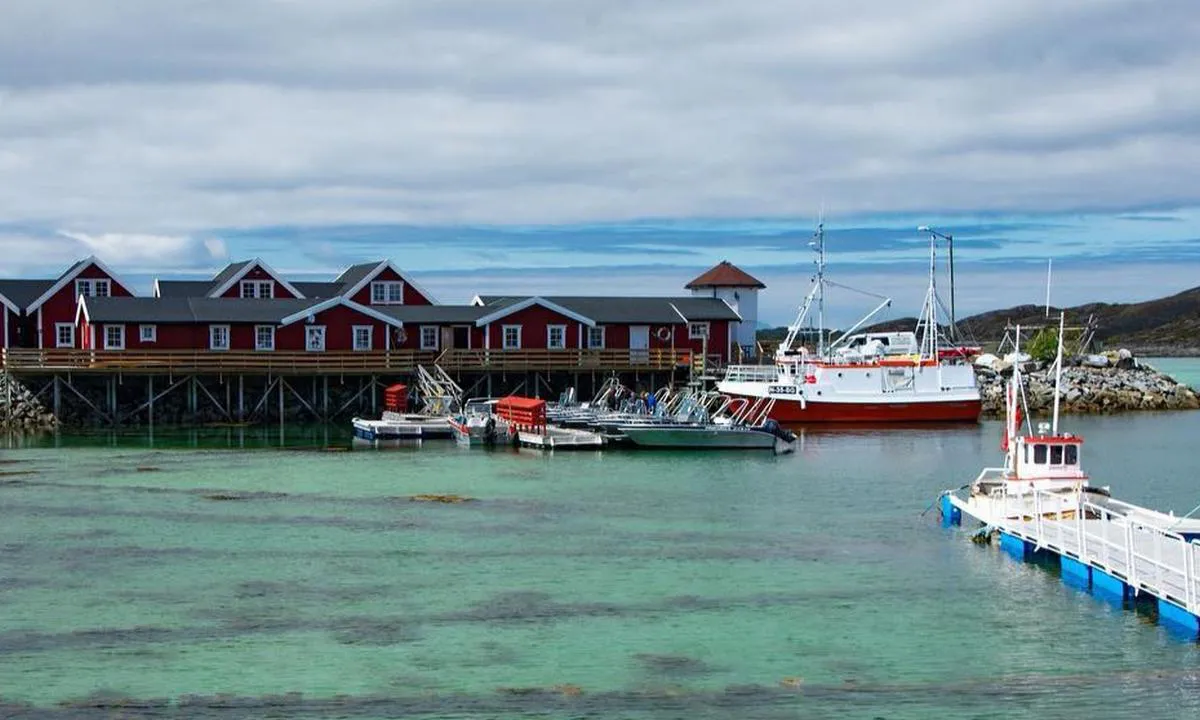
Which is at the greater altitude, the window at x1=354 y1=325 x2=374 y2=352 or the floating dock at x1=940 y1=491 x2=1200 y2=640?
the window at x1=354 y1=325 x2=374 y2=352

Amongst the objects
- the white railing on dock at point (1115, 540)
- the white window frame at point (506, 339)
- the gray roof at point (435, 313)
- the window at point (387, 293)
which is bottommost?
the white railing on dock at point (1115, 540)

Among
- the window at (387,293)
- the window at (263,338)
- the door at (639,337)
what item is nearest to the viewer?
the window at (263,338)

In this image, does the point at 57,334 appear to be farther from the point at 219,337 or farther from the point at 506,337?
the point at 506,337

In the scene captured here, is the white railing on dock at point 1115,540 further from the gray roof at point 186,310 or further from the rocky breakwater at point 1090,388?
the rocky breakwater at point 1090,388

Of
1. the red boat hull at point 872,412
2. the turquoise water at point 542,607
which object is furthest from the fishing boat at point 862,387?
the turquoise water at point 542,607

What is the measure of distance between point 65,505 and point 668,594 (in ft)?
54.9

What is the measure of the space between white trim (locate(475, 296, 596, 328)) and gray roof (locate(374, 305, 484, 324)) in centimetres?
62

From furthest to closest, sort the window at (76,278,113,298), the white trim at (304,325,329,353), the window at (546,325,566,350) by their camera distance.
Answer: the window at (76,278,113,298) < the window at (546,325,566,350) < the white trim at (304,325,329,353)

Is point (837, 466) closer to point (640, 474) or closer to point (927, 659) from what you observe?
point (640, 474)

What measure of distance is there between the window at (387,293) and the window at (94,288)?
11552 mm

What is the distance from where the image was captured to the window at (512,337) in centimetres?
6500

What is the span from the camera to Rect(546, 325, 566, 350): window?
2586 inches

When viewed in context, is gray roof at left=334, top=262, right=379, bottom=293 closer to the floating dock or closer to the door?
the door

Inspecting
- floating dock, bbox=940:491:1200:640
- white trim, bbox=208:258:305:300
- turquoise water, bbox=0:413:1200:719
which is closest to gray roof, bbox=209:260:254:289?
white trim, bbox=208:258:305:300
